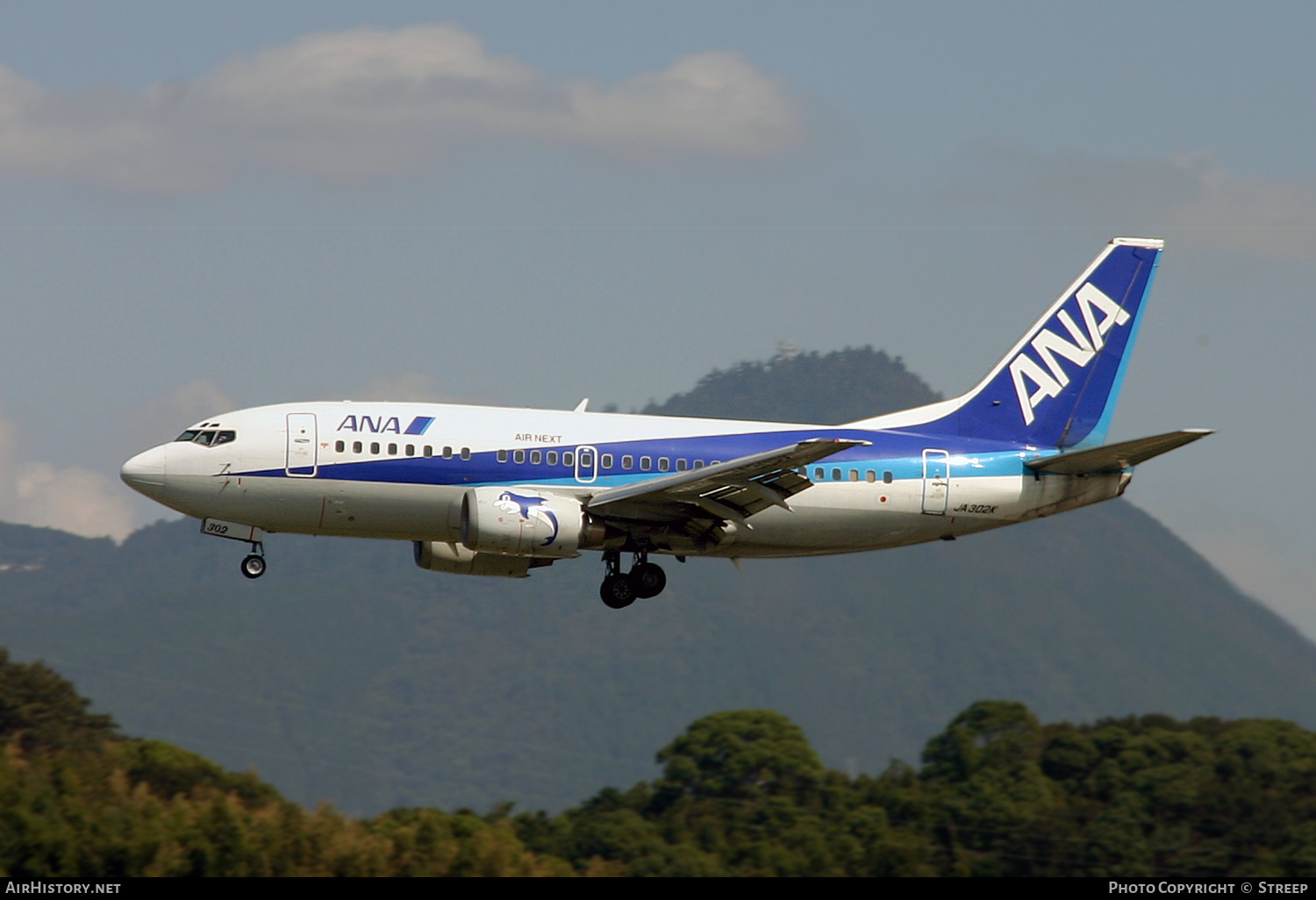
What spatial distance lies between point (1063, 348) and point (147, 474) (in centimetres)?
2537

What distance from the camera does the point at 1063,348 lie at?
47.0 metres

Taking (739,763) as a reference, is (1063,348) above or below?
above

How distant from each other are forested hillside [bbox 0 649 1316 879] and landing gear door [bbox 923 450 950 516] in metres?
23.4

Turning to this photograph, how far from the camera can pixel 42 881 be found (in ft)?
163

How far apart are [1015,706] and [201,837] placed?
55.0 metres

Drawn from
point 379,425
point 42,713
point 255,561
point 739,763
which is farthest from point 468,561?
point 739,763

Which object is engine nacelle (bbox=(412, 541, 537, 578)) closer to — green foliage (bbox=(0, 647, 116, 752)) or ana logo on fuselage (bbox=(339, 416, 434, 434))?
ana logo on fuselage (bbox=(339, 416, 434, 434))

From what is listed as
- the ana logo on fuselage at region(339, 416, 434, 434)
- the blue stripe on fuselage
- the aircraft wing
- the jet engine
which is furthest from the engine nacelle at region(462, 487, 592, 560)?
the jet engine

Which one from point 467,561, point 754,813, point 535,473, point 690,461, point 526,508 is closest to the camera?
point 526,508

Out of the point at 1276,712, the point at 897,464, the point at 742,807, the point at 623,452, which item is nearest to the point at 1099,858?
the point at 742,807

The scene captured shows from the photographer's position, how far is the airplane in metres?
39.7

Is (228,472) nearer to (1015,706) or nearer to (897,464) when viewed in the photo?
(897,464)

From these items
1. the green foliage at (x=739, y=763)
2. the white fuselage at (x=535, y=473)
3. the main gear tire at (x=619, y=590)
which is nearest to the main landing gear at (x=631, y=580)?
the main gear tire at (x=619, y=590)

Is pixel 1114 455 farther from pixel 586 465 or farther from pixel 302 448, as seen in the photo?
pixel 302 448
